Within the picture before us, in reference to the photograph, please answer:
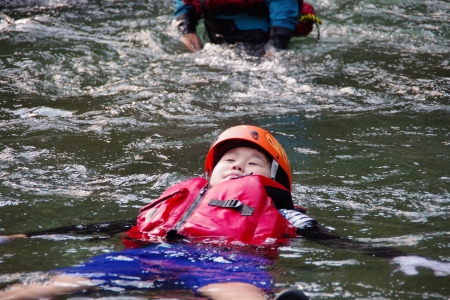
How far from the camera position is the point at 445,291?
2.93m

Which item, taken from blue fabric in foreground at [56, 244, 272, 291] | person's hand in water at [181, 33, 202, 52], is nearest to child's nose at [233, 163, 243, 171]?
blue fabric in foreground at [56, 244, 272, 291]

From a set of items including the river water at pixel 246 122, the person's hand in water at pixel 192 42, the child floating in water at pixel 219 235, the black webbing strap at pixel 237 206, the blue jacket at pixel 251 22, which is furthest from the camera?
the person's hand in water at pixel 192 42

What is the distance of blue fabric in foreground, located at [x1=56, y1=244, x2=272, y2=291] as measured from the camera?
2955mm

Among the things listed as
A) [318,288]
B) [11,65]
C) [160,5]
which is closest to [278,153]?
[318,288]

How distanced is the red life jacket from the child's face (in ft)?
0.54

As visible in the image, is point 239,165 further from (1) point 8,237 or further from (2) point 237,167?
(1) point 8,237

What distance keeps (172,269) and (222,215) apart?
71 centimetres

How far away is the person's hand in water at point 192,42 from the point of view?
8.98 metres

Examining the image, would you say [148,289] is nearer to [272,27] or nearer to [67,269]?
[67,269]

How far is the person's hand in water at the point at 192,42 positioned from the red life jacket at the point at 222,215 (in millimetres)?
5094

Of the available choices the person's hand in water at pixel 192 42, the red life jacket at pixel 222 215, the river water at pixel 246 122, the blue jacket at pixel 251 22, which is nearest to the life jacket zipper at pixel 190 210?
the red life jacket at pixel 222 215

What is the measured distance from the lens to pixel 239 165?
430cm

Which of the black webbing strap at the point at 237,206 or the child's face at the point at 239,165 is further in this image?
the child's face at the point at 239,165

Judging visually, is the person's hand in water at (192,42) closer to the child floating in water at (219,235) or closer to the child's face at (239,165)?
the child floating in water at (219,235)
